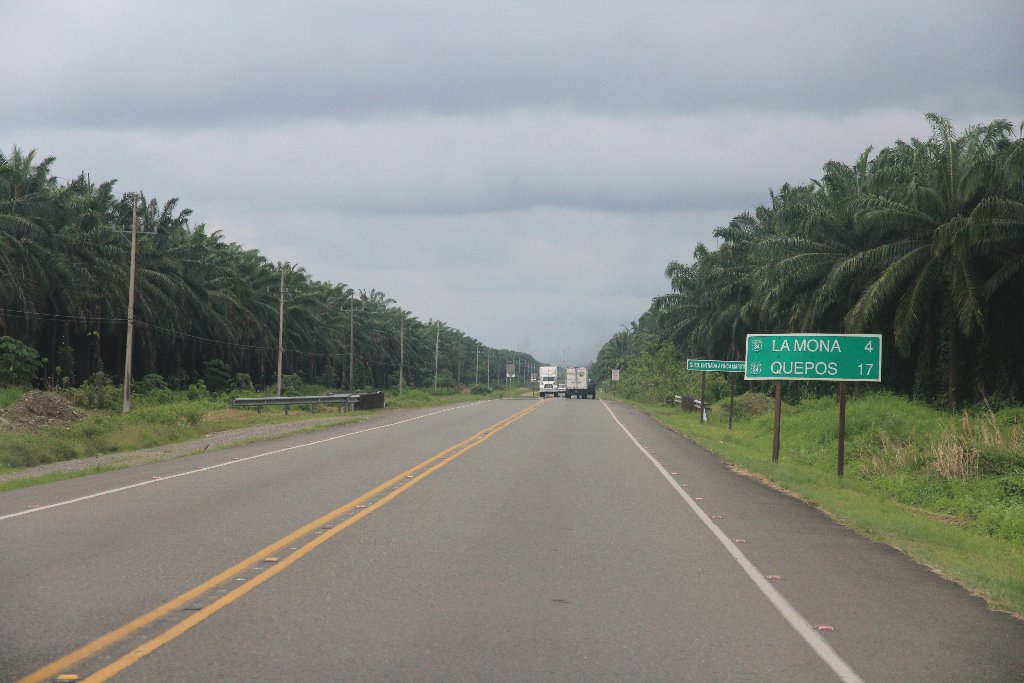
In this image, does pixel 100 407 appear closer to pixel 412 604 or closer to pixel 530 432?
pixel 530 432

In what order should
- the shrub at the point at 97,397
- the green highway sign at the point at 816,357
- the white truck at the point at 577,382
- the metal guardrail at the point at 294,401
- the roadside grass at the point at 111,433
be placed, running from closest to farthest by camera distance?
the green highway sign at the point at 816,357
the roadside grass at the point at 111,433
the metal guardrail at the point at 294,401
the shrub at the point at 97,397
the white truck at the point at 577,382

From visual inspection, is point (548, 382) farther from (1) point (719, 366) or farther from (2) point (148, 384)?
(1) point (719, 366)

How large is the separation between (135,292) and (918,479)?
41487 millimetres

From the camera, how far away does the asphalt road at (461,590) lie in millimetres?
6332

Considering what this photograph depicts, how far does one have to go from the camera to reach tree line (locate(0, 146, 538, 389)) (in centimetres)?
4794

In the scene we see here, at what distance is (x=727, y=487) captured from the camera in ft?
58.7

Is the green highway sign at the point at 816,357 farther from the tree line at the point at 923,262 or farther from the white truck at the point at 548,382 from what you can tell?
the white truck at the point at 548,382

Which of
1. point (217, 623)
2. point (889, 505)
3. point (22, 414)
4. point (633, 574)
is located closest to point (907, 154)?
point (889, 505)

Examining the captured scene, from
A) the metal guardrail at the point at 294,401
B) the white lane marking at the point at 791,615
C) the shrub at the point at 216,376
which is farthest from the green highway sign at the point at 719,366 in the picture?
the shrub at the point at 216,376

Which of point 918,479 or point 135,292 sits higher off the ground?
point 135,292

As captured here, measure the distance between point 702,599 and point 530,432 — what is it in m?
24.8

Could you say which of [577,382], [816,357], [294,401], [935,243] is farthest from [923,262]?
[577,382]

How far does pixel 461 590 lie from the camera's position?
8.45 m

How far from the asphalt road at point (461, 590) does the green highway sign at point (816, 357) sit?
19.3 ft
